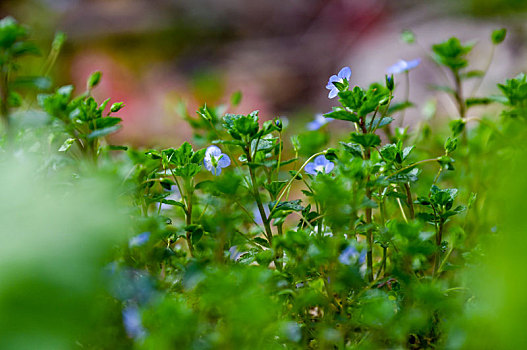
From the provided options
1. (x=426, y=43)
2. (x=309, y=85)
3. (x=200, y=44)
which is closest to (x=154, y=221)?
(x=426, y=43)

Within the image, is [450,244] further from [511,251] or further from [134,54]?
[134,54]

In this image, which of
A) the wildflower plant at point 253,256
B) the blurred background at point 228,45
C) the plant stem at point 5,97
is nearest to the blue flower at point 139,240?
the wildflower plant at point 253,256

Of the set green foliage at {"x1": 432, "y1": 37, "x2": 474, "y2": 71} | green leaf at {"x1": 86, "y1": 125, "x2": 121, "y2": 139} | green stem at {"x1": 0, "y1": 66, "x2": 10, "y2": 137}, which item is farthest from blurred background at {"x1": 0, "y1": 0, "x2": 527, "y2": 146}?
green leaf at {"x1": 86, "y1": 125, "x2": 121, "y2": 139}

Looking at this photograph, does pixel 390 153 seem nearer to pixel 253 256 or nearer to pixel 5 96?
pixel 253 256

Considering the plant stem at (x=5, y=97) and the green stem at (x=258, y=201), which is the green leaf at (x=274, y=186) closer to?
the green stem at (x=258, y=201)

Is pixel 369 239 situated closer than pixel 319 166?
Yes

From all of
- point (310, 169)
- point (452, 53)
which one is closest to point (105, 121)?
point (310, 169)

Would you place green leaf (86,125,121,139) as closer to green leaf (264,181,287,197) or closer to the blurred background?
green leaf (264,181,287,197)
